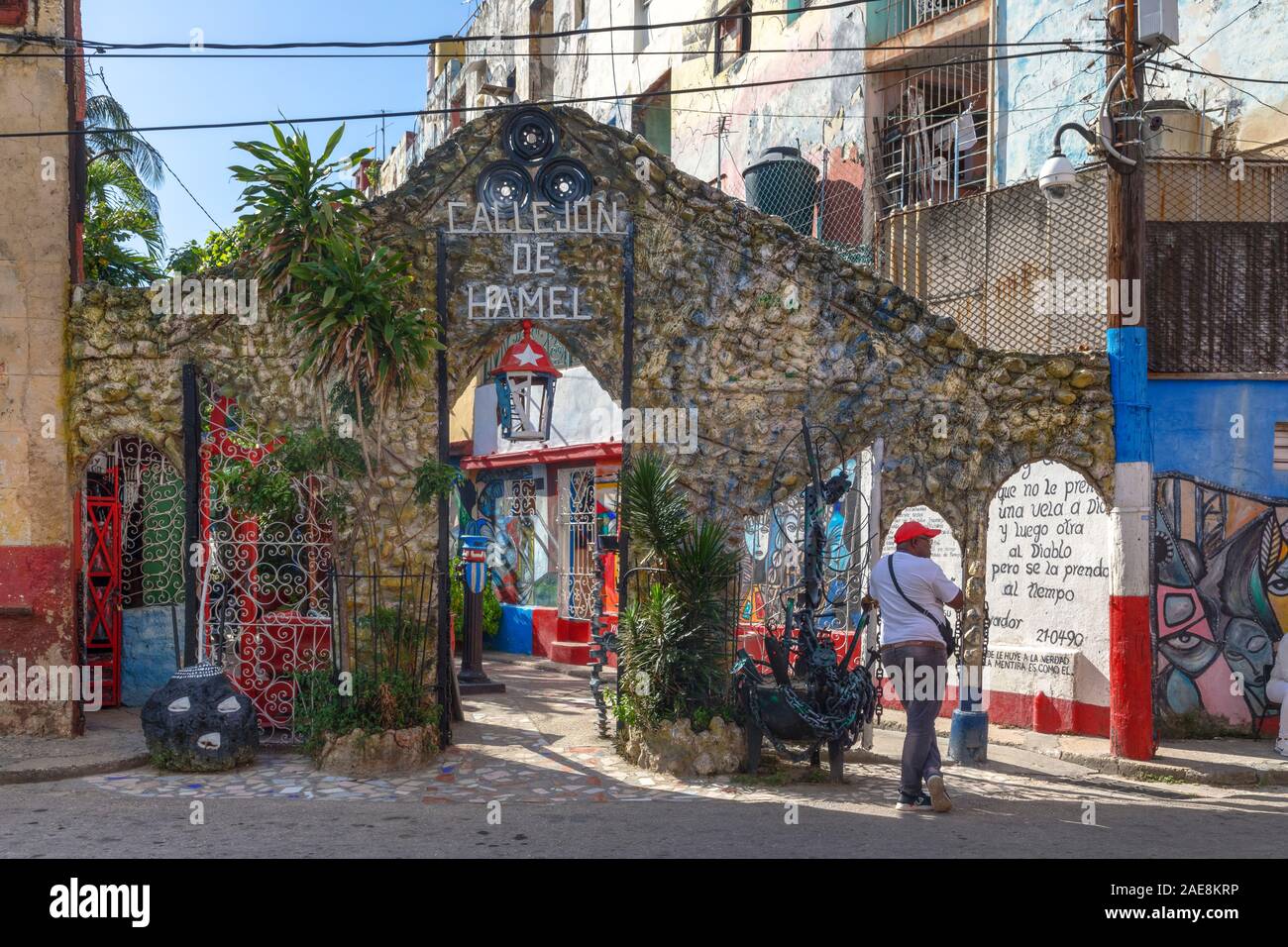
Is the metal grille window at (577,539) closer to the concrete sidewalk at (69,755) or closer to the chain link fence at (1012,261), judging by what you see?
the chain link fence at (1012,261)

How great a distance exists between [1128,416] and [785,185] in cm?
877

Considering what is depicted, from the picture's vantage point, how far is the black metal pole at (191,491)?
10.6 metres

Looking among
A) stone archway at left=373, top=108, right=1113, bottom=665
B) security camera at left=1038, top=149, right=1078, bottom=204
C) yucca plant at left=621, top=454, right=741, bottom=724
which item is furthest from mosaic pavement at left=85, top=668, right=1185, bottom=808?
security camera at left=1038, top=149, right=1078, bottom=204

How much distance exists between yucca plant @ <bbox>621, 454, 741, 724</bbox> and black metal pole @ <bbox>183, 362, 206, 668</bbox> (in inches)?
150

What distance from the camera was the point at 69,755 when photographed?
10.1m

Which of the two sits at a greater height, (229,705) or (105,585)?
(105,585)

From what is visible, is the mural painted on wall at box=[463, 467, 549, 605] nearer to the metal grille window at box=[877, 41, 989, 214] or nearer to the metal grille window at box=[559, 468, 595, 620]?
the metal grille window at box=[559, 468, 595, 620]

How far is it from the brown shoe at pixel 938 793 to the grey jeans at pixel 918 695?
0.05 meters

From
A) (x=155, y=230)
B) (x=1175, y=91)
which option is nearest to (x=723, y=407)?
(x=1175, y=91)

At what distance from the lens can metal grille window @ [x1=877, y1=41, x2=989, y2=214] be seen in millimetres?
16547

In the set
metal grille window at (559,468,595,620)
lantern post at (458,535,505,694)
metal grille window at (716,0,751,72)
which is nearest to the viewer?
lantern post at (458,535,505,694)
